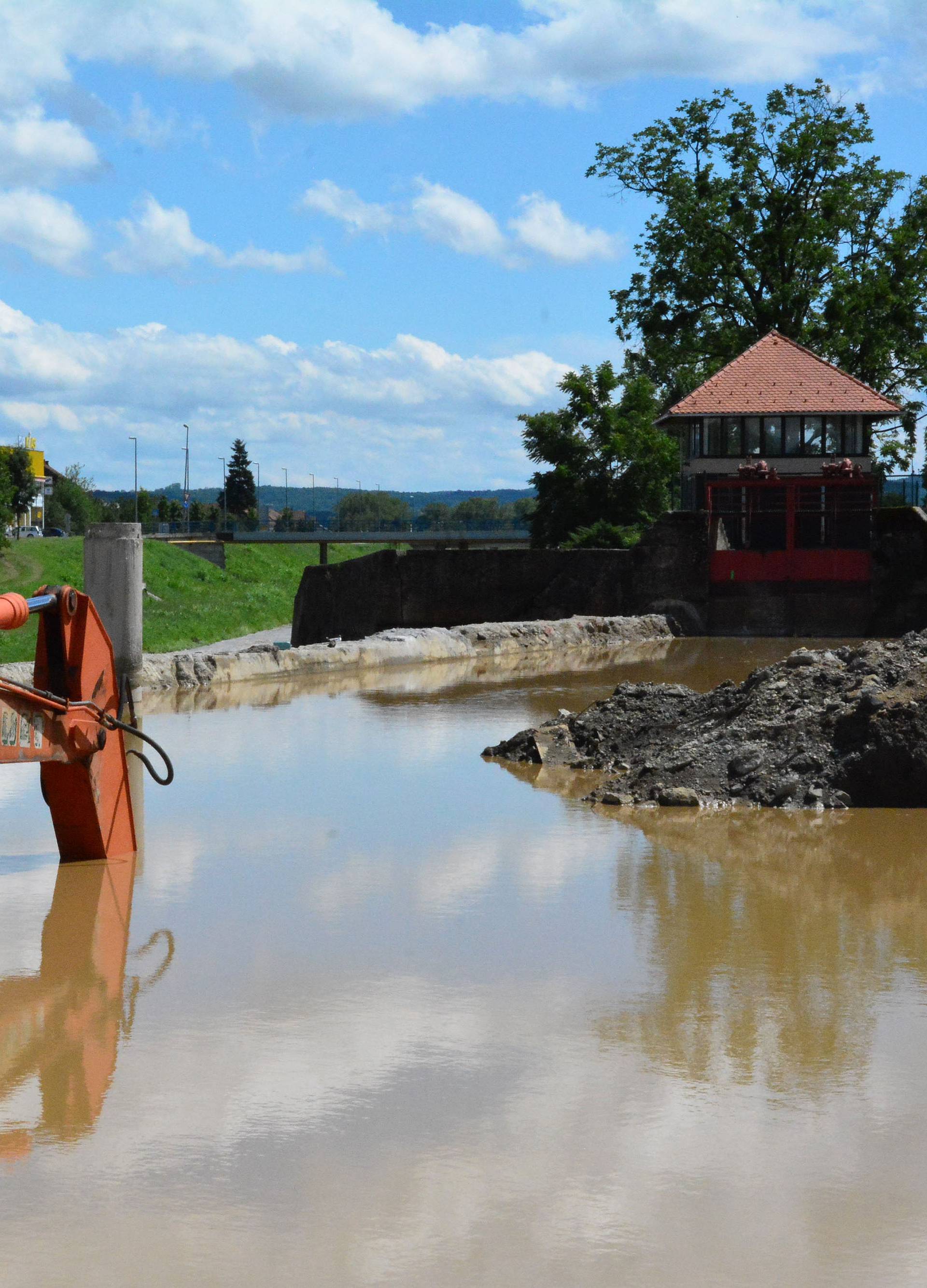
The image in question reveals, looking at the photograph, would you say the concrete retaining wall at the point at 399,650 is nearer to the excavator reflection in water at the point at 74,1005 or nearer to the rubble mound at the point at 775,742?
the rubble mound at the point at 775,742

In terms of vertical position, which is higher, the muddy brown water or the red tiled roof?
the red tiled roof

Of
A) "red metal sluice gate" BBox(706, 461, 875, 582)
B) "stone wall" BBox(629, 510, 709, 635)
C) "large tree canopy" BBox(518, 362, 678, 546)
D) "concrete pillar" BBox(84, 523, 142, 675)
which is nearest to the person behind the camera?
"concrete pillar" BBox(84, 523, 142, 675)

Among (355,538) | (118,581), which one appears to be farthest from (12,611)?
(355,538)

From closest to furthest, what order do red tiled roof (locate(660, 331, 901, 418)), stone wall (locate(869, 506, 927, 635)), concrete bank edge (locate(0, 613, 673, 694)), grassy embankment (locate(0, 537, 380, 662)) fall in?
concrete bank edge (locate(0, 613, 673, 694)) < stone wall (locate(869, 506, 927, 635)) < red tiled roof (locate(660, 331, 901, 418)) < grassy embankment (locate(0, 537, 380, 662))

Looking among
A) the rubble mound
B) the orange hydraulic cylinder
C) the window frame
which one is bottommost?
the rubble mound

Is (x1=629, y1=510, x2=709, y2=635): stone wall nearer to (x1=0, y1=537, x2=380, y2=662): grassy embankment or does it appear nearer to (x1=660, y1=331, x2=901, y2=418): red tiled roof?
(x1=660, y1=331, x2=901, y2=418): red tiled roof

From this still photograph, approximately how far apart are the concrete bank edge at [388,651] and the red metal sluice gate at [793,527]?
102 inches

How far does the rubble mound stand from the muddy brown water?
0.36 metres

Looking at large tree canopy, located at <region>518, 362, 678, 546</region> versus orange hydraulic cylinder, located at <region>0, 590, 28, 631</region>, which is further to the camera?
large tree canopy, located at <region>518, 362, 678, 546</region>

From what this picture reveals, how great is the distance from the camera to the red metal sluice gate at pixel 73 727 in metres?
7.09

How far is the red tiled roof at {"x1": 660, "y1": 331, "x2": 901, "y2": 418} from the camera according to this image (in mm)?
40406

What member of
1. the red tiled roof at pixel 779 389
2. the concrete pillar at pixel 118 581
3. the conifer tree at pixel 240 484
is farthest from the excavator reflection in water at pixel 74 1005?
the conifer tree at pixel 240 484

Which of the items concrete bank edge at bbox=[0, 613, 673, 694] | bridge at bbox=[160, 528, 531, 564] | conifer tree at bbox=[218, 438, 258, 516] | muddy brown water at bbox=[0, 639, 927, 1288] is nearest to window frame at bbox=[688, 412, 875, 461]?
concrete bank edge at bbox=[0, 613, 673, 694]

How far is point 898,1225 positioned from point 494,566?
1216 inches
